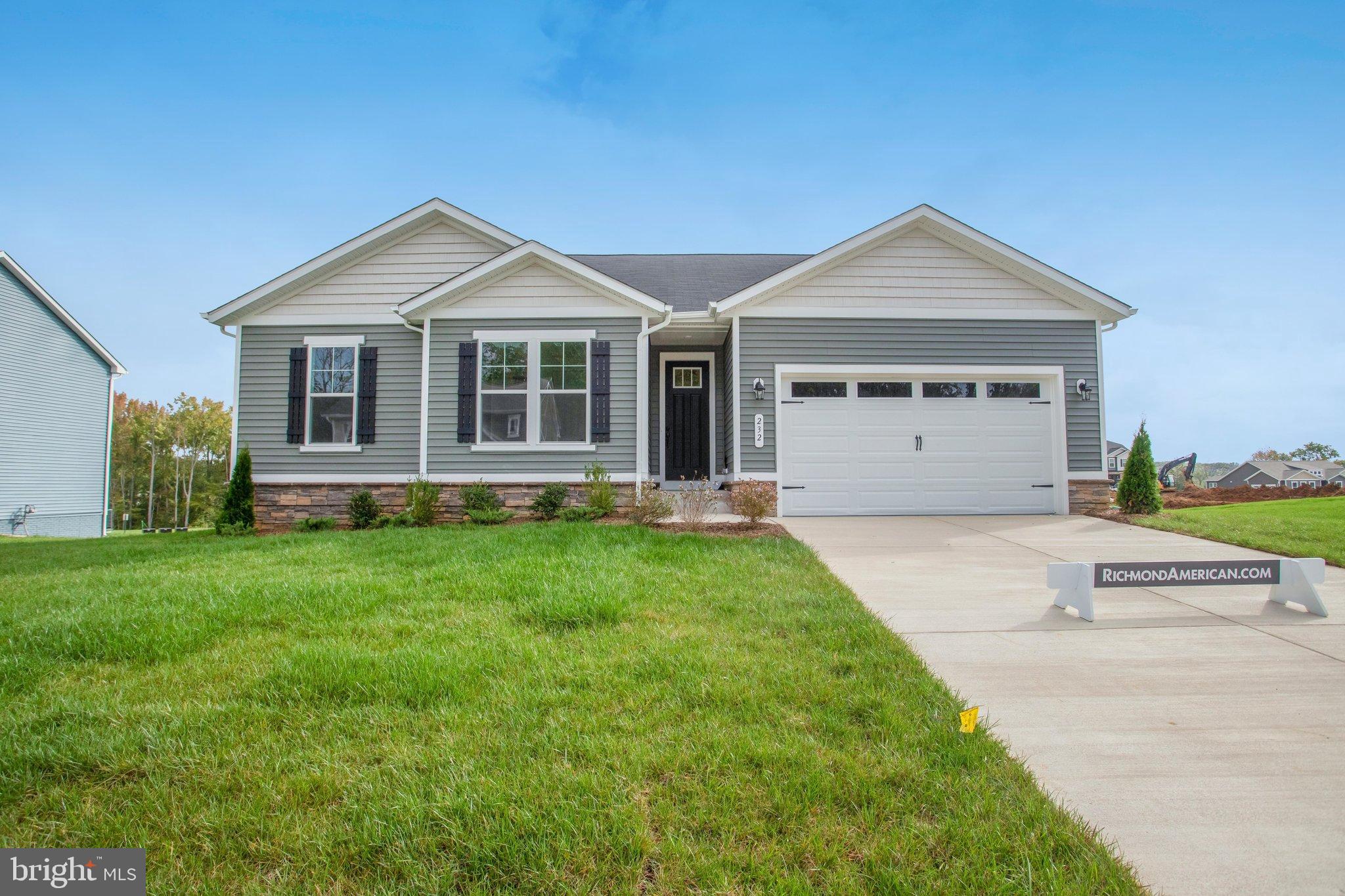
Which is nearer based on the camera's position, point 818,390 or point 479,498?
point 479,498

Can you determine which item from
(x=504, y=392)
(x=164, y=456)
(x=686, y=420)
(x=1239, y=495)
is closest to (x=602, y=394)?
A: (x=504, y=392)

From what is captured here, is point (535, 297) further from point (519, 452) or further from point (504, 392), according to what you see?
point (519, 452)

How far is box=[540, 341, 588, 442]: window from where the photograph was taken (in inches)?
395

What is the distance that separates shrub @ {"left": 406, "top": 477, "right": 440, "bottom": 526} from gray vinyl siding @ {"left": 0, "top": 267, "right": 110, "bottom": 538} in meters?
14.2

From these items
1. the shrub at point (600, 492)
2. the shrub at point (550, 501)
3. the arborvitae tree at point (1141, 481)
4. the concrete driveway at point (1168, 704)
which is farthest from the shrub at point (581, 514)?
the arborvitae tree at point (1141, 481)

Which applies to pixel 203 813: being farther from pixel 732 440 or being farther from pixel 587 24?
pixel 587 24

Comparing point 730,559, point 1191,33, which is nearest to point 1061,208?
point 1191,33

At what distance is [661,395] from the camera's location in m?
Answer: 12.2

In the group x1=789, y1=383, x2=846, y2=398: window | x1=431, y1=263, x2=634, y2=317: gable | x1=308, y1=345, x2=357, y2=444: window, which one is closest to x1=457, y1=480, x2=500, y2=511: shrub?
x1=308, y1=345, x2=357, y2=444: window

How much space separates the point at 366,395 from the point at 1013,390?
10809mm

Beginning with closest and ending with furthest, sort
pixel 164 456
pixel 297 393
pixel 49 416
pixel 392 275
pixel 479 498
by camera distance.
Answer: pixel 479 498
pixel 297 393
pixel 392 275
pixel 49 416
pixel 164 456

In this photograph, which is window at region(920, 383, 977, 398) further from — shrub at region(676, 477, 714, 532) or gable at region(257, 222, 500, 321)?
gable at region(257, 222, 500, 321)

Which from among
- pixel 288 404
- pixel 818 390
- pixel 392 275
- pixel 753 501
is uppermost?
pixel 392 275

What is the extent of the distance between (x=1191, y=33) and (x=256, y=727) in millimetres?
13617
